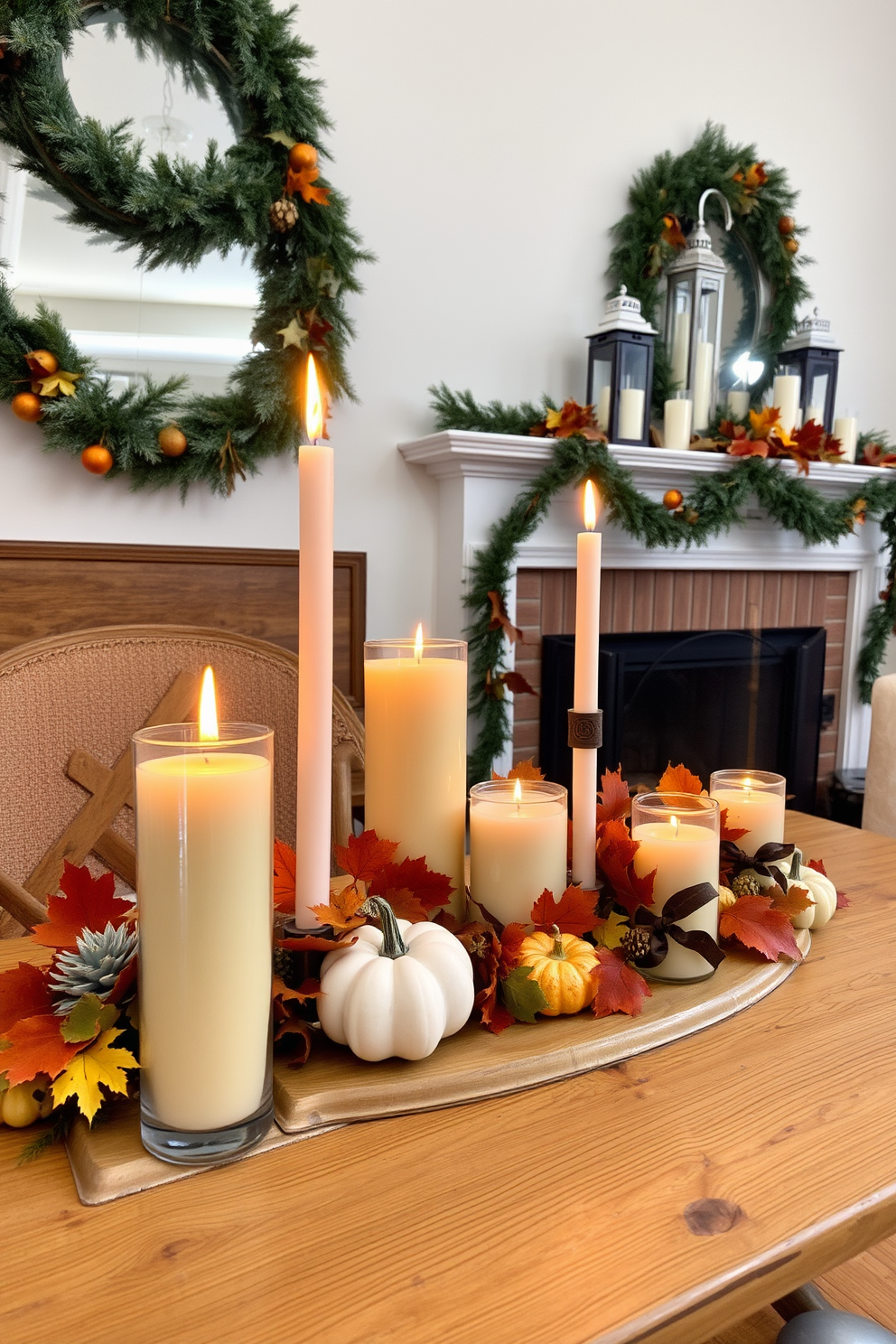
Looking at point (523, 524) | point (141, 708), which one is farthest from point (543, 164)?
point (141, 708)

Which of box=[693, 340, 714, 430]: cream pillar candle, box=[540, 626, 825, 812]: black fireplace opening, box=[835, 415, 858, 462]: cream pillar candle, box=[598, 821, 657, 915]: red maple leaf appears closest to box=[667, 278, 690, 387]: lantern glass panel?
box=[693, 340, 714, 430]: cream pillar candle

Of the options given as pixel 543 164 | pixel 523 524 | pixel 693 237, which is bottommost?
pixel 523 524

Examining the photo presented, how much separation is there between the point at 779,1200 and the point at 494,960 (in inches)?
8.1

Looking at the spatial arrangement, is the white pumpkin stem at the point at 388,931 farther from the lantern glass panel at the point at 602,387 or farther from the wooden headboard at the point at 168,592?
the lantern glass panel at the point at 602,387

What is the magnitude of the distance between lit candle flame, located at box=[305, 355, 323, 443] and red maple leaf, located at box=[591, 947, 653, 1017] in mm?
371

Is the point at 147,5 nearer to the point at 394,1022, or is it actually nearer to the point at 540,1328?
the point at 394,1022

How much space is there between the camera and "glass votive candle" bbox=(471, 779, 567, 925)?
0.64 meters

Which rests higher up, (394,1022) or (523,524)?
(523,524)

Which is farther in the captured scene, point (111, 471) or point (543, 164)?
point (543, 164)

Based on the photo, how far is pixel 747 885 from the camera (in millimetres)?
748

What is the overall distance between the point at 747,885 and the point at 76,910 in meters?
0.49

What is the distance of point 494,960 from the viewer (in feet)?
1.97

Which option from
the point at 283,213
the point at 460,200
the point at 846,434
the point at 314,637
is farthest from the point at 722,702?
the point at 314,637

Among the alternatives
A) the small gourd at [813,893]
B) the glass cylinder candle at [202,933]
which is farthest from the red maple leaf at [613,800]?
the glass cylinder candle at [202,933]
